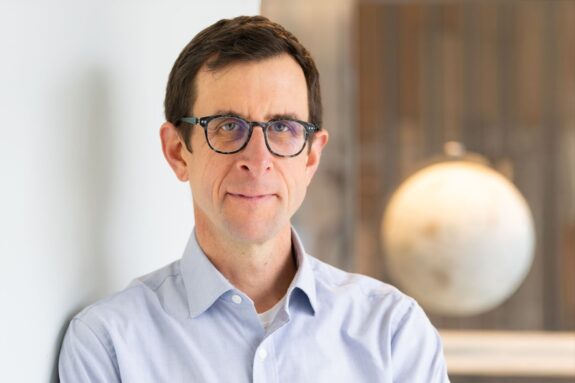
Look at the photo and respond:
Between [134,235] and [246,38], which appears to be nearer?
[246,38]

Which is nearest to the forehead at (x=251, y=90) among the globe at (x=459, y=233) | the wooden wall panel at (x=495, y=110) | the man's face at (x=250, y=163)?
the man's face at (x=250, y=163)

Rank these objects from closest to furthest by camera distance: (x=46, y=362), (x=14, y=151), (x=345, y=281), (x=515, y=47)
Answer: (x=14, y=151), (x=46, y=362), (x=345, y=281), (x=515, y=47)

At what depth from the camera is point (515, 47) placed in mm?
5590

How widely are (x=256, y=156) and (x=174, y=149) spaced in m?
0.16

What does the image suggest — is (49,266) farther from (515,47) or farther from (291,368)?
(515,47)

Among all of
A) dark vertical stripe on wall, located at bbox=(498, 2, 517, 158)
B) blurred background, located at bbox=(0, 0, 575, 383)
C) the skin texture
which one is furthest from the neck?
dark vertical stripe on wall, located at bbox=(498, 2, 517, 158)

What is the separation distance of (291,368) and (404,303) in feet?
0.59

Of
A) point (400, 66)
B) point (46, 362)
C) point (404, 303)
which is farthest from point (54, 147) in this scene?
point (400, 66)

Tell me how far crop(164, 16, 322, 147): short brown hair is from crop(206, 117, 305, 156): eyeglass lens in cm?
6

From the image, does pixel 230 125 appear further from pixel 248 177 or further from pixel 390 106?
pixel 390 106

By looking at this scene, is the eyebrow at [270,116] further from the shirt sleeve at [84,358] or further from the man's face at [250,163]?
the shirt sleeve at [84,358]

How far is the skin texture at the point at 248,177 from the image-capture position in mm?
1193

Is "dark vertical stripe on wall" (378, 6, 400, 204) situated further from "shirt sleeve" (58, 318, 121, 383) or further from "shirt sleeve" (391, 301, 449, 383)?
"shirt sleeve" (58, 318, 121, 383)

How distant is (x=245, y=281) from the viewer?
127cm
